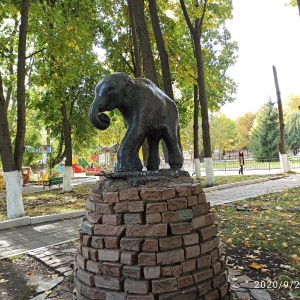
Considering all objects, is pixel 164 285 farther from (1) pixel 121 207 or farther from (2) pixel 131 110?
(2) pixel 131 110

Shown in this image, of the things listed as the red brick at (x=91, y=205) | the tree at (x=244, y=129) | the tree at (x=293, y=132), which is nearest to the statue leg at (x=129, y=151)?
the red brick at (x=91, y=205)

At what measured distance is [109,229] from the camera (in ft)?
9.27

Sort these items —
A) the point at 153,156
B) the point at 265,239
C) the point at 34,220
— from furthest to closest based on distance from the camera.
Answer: the point at 34,220 < the point at 265,239 < the point at 153,156

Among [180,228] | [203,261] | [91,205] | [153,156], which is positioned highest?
[153,156]

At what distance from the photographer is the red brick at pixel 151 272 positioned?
2672 mm

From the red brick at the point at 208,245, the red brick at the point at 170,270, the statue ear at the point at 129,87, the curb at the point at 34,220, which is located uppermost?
the statue ear at the point at 129,87

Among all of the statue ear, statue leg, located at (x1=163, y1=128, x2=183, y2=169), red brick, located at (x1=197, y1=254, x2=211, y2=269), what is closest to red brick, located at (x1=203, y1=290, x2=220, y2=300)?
red brick, located at (x1=197, y1=254, x2=211, y2=269)

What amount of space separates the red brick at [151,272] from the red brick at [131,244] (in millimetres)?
190

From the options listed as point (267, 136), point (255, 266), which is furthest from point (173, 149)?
point (267, 136)

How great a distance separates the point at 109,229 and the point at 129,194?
380 millimetres

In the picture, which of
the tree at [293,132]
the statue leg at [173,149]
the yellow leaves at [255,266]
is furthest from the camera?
the tree at [293,132]

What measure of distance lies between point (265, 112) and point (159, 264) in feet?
120

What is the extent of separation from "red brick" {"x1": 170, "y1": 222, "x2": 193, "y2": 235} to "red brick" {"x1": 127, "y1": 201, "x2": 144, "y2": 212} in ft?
1.07

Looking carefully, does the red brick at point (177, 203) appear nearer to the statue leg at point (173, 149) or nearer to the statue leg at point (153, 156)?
the statue leg at point (173, 149)
